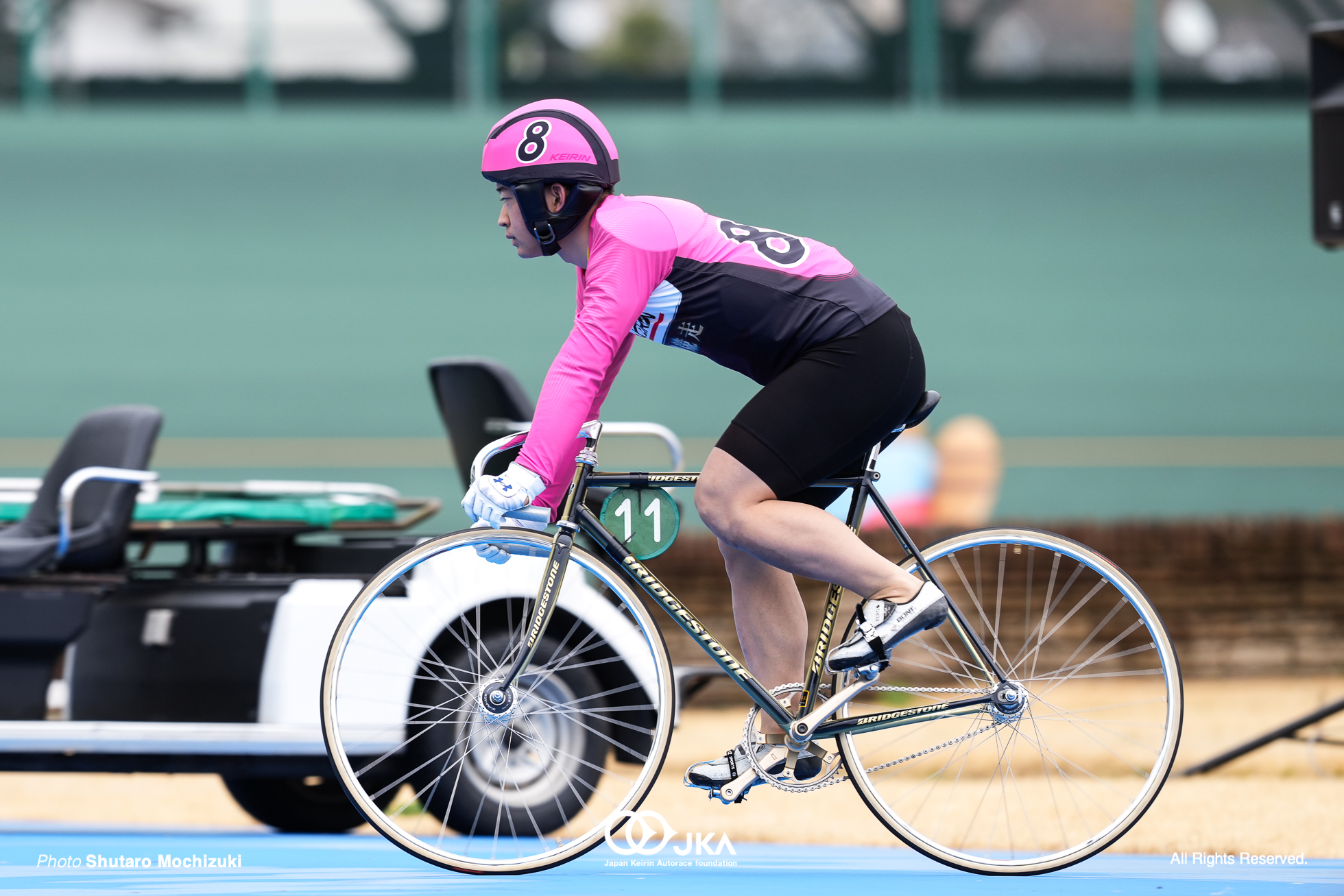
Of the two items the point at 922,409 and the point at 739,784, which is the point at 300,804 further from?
the point at 922,409

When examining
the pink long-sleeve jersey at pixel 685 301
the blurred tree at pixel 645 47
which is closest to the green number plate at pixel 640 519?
the pink long-sleeve jersey at pixel 685 301

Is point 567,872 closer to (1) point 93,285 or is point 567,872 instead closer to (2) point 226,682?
(2) point 226,682

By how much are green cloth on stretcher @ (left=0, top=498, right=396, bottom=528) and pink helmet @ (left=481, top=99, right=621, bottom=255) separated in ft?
5.91

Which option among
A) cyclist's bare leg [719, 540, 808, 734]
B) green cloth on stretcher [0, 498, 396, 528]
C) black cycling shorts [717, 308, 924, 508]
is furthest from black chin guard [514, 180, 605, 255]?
green cloth on stretcher [0, 498, 396, 528]

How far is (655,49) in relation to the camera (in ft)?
46.0

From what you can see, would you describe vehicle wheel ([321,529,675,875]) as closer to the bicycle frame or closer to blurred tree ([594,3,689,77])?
the bicycle frame

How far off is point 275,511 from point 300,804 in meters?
1.06

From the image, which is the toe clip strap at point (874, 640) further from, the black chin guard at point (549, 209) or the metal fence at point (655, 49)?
the metal fence at point (655, 49)

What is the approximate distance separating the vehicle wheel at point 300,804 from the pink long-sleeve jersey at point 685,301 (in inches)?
87.9

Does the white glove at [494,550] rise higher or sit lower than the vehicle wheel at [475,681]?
higher

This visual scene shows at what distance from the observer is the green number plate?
3477mm

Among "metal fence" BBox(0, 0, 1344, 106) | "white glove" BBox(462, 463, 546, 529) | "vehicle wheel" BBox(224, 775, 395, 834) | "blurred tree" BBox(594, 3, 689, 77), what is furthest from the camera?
"blurred tree" BBox(594, 3, 689, 77)

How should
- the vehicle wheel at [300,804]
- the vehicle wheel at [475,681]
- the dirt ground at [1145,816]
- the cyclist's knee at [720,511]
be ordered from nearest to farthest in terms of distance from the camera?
the cyclist's knee at [720,511]
the vehicle wheel at [475,681]
the dirt ground at [1145,816]
the vehicle wheel at [300,804]

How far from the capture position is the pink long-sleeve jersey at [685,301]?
324 centimetres
